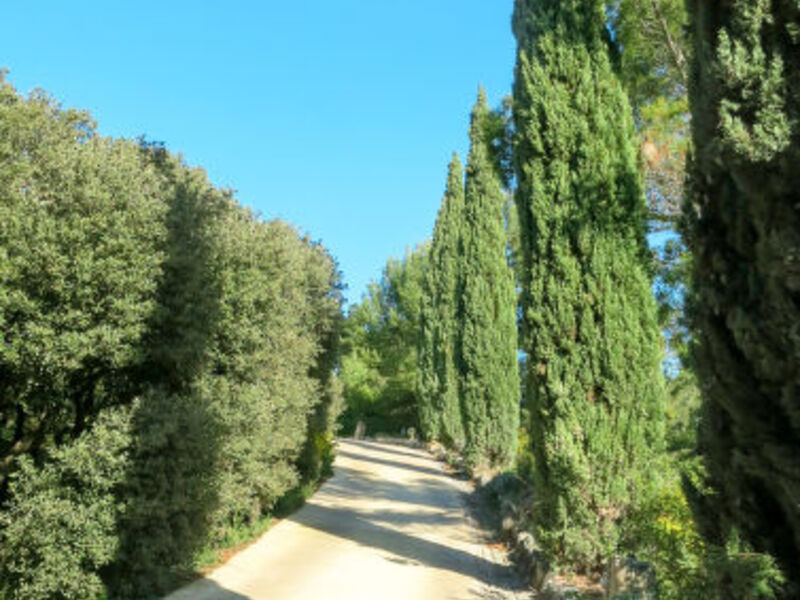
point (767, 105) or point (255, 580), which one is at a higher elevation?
point (767, 105)

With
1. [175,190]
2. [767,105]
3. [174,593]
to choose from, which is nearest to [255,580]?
[174,593]

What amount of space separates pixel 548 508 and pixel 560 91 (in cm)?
546

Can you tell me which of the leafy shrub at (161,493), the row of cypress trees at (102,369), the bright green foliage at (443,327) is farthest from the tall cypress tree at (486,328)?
the leafy shrub at (161,493)

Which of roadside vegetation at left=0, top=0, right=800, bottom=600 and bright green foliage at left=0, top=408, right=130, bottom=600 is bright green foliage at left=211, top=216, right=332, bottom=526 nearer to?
roadside vegetation at left=0, top=0, right=800, bottom=600

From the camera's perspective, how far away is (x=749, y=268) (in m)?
3.54

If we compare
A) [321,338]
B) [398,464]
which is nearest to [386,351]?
[398,464]

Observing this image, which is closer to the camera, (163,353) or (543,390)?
(163,353)

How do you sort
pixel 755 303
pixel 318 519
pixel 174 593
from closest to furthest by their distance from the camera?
1. pixel 755 303
2. pixel 174 593
3. pixel 318 519

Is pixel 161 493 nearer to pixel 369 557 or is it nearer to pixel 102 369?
pixel 102 369

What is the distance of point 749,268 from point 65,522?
6026 mm

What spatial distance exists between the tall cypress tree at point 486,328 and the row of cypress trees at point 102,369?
12.3 meters

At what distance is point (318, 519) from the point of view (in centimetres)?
1321

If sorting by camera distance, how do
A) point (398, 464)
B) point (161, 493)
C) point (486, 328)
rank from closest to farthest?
point (161, 493) → point (486, 328) → point (398, 464)

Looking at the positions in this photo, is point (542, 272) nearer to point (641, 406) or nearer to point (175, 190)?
point (641, 406)
